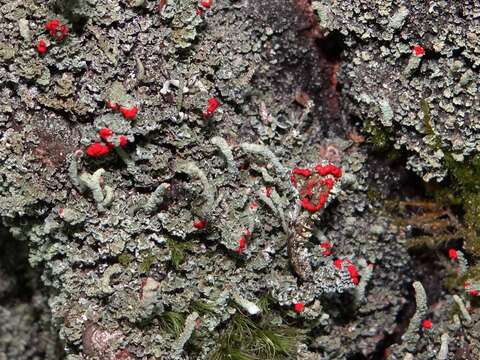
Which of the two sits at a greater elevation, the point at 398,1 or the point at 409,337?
the point at 398,1

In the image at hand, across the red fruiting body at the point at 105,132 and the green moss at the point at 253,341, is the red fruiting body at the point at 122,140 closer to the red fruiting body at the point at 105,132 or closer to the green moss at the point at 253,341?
the red fruiting body at the point at 105,132

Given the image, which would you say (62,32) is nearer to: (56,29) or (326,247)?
(56,29)

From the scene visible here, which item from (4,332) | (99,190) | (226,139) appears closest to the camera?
(99,190)

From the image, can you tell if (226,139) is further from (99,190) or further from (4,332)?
(4,332)

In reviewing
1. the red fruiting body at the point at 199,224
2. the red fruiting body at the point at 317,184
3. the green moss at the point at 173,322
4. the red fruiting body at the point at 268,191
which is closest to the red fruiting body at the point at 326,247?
the red fruiting body at the point at 317,184

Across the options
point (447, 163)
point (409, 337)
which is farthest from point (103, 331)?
point (447, 163)

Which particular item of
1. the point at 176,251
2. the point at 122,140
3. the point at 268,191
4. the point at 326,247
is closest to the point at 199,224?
the point at 176,251

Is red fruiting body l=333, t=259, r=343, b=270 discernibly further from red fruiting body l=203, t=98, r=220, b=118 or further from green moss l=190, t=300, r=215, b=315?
red fruiting body l=203, t=98, r=220, b=118

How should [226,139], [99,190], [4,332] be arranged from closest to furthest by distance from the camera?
[99,190] → [226,139] → [4,332]
